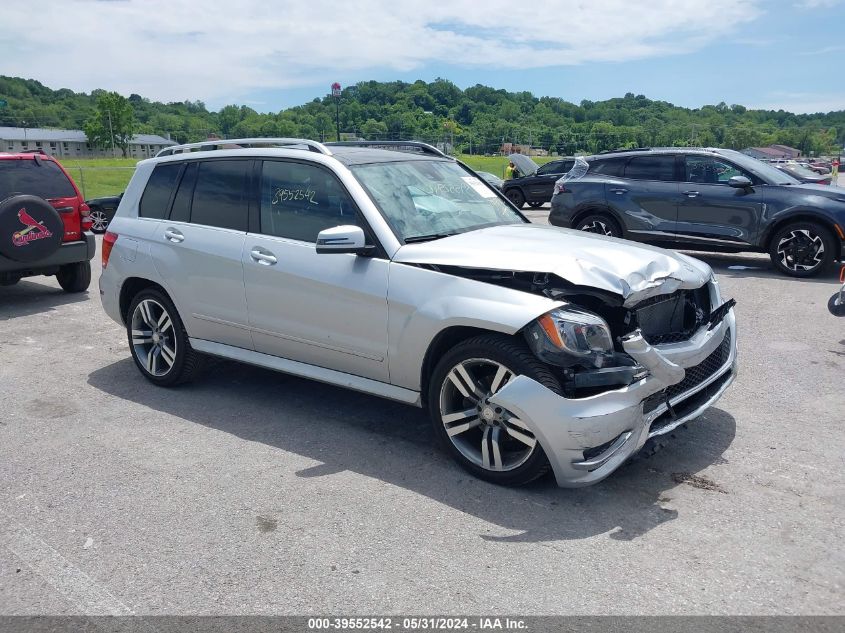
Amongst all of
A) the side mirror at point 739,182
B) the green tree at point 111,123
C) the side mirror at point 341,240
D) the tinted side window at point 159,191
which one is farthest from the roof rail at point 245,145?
the green tree at point 111,123

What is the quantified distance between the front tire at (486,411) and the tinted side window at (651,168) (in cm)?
842

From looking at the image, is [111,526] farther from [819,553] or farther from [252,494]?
[819,553]

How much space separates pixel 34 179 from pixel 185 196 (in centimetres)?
442

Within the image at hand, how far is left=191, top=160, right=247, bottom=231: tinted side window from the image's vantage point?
534cm

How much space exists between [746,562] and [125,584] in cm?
273

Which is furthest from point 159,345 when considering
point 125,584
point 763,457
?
point 763,457

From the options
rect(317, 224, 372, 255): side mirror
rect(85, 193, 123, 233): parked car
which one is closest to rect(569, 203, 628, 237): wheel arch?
rect(317, 224, 372, 255): side mirror

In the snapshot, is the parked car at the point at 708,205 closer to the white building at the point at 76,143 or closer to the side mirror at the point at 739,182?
the side mirror at the point at 739,182

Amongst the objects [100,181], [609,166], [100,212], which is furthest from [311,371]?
[100,181]

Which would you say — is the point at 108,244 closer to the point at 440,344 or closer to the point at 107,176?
the point at 440,344

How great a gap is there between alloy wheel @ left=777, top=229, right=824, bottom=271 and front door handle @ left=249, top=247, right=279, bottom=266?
8.09 meters

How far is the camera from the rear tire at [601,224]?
11.9 m

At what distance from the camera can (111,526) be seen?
3.77 metres

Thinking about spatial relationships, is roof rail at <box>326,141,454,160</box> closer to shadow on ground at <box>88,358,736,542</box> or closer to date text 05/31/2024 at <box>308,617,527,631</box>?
shadow on ground at <box>88,358,736,542</box>
